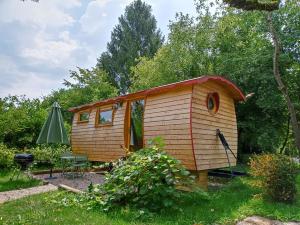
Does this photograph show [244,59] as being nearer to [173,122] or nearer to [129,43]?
[173,122]

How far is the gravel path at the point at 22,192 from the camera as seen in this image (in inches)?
298

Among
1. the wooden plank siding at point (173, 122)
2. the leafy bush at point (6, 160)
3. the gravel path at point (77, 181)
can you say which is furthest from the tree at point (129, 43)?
the wooden plank siding at point (173, 122)

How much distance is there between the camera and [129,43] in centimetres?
3438

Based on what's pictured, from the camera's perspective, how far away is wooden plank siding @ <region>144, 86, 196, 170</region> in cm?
837

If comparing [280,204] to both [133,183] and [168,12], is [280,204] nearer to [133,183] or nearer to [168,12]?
[133,183]

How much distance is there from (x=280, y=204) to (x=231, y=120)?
441 cm

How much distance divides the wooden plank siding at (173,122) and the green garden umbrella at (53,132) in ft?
11.7

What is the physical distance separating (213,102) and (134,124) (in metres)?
3.38

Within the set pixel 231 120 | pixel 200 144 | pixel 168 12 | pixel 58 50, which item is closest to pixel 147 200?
pixel 200 144

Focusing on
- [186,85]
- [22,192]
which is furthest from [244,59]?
[22,192]

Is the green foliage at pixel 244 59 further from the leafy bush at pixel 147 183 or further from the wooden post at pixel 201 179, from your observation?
the leafy bush at pixel 147 183

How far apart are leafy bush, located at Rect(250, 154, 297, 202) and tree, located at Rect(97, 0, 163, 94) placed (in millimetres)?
26809

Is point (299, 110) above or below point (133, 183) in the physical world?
above

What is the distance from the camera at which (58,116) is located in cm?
1165
